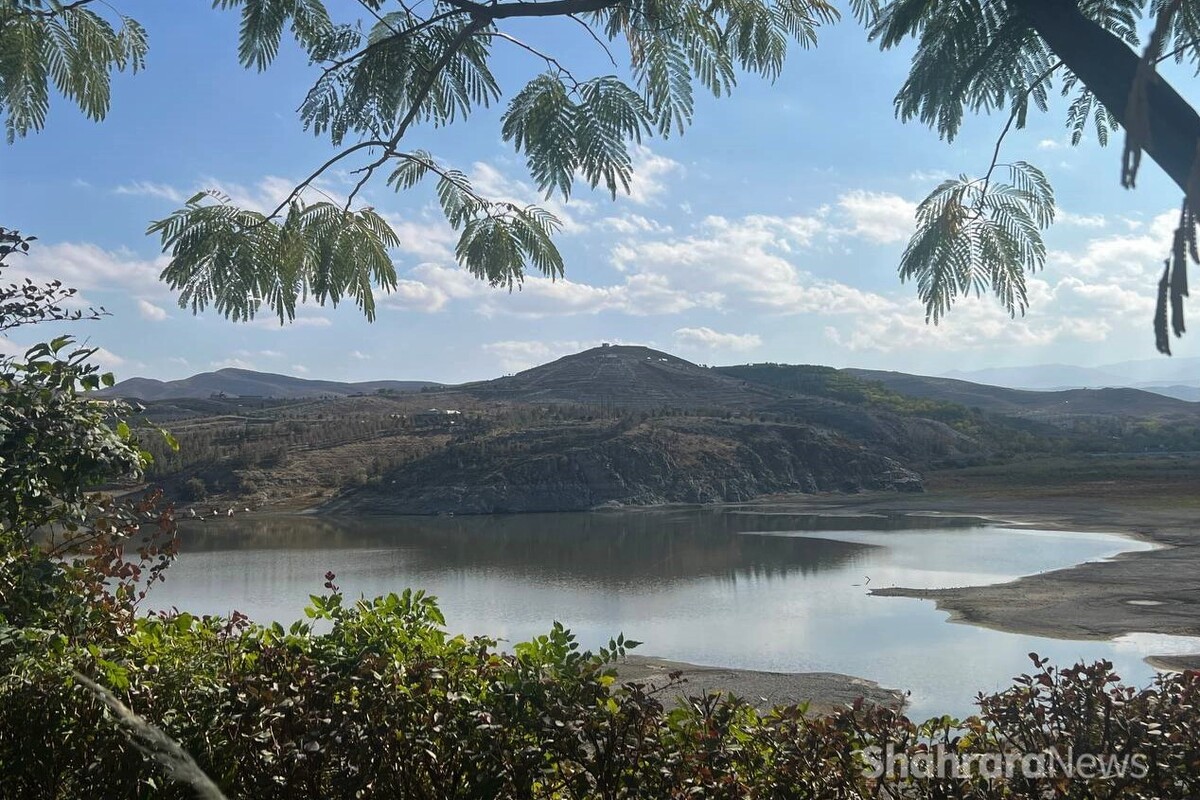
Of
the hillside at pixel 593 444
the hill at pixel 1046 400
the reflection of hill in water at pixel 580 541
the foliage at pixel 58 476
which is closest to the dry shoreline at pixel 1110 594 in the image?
the reflection of hill in water at pixel 580 541

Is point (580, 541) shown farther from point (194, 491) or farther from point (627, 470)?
point (194, 491)

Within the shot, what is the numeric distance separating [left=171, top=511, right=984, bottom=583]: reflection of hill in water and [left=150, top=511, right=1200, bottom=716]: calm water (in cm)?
10

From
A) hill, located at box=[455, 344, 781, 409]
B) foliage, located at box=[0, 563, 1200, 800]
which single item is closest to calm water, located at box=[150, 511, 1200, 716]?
foliage, located at box=[0, 563, 1200, 800]

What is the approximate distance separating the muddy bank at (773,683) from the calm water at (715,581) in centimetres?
42

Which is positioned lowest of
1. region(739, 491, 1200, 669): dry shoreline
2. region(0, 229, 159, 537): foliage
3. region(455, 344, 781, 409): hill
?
region(739, 491, 1200, 669): dry shoreline

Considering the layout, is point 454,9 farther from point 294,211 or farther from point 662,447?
point 662,447

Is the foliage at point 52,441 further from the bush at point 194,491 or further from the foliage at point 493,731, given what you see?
the bush at point 194,491

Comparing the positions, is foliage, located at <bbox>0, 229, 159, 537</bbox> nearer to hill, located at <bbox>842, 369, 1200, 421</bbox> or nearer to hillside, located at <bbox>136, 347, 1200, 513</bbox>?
hillside, located at <bbox>136, 347, 1200, 513</bbox>

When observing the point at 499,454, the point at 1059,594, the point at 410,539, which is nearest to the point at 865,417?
the point at 499,454

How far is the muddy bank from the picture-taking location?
1104 centimetres

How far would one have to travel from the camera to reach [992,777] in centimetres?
245

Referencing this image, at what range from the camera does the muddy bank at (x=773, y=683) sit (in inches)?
435

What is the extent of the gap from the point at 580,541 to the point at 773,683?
21.8 meters

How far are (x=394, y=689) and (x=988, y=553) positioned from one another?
26617 millimetres
